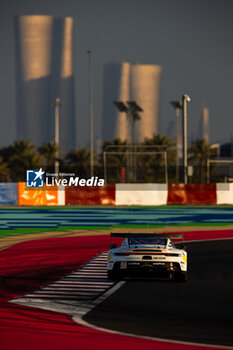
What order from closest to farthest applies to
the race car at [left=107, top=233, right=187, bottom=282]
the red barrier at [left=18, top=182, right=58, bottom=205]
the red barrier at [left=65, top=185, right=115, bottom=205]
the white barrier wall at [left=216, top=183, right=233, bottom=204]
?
1. the race car at [left=107, top=233, right=187, bottom=282]
2. the white barrier wall at [left=216, top=183, right=233, bottom=204]
3. the red barrier at [left=65, top=185, right=115, bottom=205]
4. the red barrier at [left=18, top=182, right=58, bottom=205]

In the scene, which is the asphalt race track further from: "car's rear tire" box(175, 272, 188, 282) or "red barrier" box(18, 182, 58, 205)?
"red barrier" box(18, 182, 58, 205)

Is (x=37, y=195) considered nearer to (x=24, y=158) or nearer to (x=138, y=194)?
(x=138, y=194)

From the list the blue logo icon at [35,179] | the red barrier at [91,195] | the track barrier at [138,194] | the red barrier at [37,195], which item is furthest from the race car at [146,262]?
the blue logo icon at [35,179]

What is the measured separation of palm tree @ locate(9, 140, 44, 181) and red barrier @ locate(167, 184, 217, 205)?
4692 centimetres

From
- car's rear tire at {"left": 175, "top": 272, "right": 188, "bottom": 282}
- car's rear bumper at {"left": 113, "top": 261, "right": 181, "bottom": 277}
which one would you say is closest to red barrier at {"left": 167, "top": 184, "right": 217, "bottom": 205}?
car's rear tire at {"left": 175, "top": 272, "right": 188, "bottom": 282}

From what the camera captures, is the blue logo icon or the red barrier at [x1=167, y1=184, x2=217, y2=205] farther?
the blue logo icon

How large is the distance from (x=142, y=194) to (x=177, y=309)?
40.5m

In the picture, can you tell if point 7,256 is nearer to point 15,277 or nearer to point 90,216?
point 15,277

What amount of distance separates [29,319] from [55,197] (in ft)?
139

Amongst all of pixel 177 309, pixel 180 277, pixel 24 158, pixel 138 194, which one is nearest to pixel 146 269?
pixel 180 277

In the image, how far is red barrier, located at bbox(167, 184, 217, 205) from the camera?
2048 inches

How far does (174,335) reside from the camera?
32.4ft

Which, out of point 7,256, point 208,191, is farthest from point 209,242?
point 208,191

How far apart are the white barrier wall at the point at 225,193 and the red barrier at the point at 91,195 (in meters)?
7.50
